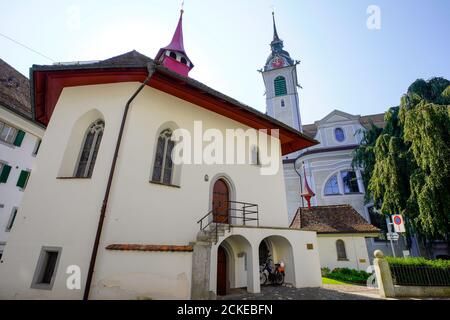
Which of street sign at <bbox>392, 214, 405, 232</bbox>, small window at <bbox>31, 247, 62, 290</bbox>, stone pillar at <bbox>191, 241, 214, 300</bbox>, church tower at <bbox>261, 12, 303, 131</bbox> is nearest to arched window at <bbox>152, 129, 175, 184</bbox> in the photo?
stone pillar at <bbox>191, 241, 214, 300</bbox>

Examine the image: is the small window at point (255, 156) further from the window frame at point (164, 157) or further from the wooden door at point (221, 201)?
the window frame at point (164, 157)

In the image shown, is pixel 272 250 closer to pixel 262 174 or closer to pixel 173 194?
pixel 262 174

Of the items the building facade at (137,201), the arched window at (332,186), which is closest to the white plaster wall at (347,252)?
the building facade at (137,201)

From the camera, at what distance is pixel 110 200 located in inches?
246

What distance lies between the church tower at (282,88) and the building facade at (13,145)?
76.3ft

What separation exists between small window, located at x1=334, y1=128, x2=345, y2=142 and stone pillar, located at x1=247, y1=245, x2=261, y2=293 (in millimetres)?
17440

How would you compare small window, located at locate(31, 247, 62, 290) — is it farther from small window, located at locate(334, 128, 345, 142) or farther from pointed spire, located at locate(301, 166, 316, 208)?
small window, located at locate(334, 128, 345, 142)

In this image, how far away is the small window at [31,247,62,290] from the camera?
5.72m

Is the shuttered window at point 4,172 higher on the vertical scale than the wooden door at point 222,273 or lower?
higher

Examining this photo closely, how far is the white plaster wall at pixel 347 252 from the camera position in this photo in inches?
519

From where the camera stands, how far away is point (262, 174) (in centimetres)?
1050
